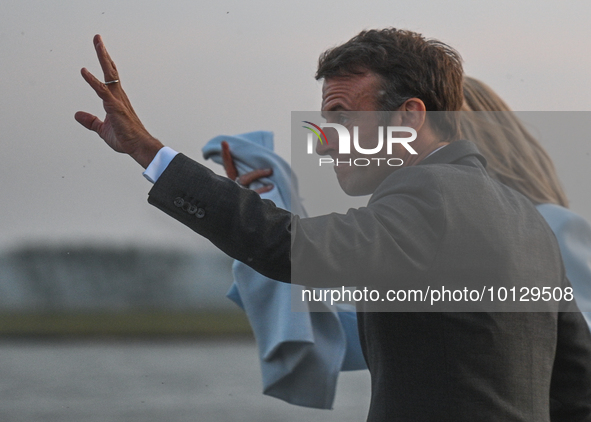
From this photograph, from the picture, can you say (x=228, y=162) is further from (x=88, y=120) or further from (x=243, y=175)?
(x=88, y=120)

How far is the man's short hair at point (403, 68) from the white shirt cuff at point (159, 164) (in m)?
0.52

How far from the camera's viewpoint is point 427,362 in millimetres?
1363

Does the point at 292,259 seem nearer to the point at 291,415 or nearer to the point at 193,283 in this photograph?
the point at 291,415

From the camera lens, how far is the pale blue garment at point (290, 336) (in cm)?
251

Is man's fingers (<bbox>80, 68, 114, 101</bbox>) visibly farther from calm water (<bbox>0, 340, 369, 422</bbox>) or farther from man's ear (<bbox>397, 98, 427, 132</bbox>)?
calm water (<bbox>0, 340, 369, 422</bbox>)

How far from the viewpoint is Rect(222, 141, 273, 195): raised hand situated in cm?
269

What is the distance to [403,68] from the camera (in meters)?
1.59

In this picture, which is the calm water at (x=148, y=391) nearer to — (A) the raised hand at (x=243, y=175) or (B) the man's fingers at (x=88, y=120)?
(A) the raised hand at (x=243, y=175)

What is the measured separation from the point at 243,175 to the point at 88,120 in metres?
1.32

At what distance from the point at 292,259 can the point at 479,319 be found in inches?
16.3

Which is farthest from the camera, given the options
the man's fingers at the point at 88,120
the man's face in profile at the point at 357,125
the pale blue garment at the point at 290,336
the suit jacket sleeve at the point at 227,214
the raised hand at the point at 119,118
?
the pale blue garment at the point at 290,336

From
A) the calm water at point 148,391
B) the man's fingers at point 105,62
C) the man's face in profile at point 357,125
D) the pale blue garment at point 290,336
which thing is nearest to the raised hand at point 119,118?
the man's fingers at point 105,62

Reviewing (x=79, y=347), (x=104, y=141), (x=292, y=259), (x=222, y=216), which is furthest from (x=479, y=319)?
(x=79, y=347)

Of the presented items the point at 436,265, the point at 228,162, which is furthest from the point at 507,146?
the point at 436,265
